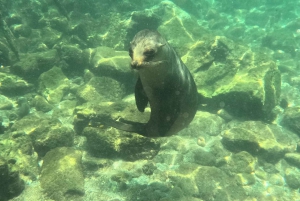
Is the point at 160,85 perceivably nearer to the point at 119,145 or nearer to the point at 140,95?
the point at 140,95

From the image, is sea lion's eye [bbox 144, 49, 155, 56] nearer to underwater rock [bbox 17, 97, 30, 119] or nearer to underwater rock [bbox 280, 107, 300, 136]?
underwater rock [bbox 17, 97, 30, 119]

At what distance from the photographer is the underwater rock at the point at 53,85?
319 inches

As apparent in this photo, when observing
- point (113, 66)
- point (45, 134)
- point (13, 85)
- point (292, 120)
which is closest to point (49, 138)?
point (45, 134)

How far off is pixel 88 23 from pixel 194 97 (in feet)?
36.8

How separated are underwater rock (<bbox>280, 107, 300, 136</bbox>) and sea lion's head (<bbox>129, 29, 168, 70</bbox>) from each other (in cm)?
788

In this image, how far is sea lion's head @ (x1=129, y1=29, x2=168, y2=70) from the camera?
6.84ft

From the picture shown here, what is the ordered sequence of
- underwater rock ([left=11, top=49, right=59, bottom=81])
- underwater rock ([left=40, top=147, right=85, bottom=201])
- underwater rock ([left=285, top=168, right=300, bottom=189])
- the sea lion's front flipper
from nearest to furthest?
1. the sea lion's front flipper
2. underwater rock ([left=40, top=147, right=85, bottom=201])
3. underwater rock ([left=285, top=168, right=300, bottom=189])
4. underwater rock ([left=11, top=49, right=59, bottom=81])

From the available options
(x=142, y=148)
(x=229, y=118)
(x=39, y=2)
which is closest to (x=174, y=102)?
(x=142, y=148)

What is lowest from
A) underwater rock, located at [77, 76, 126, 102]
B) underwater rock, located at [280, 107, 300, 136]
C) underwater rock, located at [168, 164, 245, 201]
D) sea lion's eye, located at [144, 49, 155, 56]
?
underwater rock, located at [280, 107, 300, 136]

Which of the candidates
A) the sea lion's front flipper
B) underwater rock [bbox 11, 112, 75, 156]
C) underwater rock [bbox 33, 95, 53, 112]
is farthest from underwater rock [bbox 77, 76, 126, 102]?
the sea lion's front flipper

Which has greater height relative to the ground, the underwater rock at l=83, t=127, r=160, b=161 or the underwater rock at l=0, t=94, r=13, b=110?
the underwater rock at l=83, t=127, r=160, b=161

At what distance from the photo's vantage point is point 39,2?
572 inches

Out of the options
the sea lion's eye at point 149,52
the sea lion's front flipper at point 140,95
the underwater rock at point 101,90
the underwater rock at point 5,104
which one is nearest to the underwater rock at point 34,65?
the underwater rock at point 5,104

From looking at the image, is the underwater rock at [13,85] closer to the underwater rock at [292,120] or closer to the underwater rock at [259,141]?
the underwater rock at [259,141]
